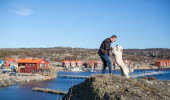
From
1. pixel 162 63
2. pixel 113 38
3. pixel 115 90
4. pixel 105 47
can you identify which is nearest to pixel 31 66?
pixel 105 47

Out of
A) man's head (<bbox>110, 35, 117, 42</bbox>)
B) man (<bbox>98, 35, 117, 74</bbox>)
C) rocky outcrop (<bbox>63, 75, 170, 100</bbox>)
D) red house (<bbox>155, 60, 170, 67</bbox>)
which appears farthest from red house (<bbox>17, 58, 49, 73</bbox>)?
red house (<bbox>155, 60, 170, 67</bbox>)

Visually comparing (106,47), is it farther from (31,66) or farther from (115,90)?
(31,66)

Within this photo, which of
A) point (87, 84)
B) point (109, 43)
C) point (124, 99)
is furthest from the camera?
point (109, 43)

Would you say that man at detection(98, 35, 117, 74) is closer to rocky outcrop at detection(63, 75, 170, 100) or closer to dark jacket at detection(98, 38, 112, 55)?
dark jacket at detection(98, 38, 112, 55)

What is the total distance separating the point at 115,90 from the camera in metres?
4.83

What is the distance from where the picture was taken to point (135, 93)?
4.52 m

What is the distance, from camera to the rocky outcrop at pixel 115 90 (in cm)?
448

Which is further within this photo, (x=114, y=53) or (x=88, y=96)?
(x=114, y=53)

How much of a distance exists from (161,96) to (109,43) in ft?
7.49

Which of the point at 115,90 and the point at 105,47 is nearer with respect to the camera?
the point at 115,90

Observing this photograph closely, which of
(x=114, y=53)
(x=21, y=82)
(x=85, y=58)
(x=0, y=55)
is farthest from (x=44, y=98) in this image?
(x=85, y=58)

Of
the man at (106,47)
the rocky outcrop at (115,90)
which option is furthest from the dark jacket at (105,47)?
the rocky outcrop at (115,90)

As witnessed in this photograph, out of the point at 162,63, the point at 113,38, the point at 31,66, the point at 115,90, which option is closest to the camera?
the point at 115,90

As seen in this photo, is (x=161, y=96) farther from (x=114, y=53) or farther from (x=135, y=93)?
(x=114, y=53)
